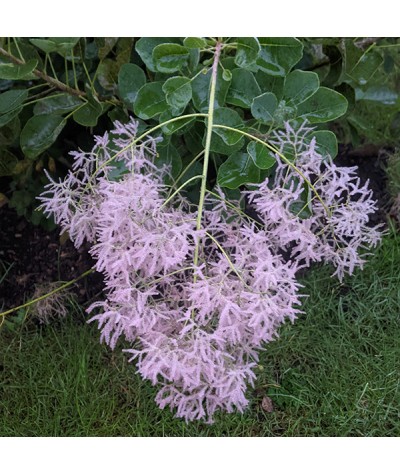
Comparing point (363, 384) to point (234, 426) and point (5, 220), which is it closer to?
point (234, 426)

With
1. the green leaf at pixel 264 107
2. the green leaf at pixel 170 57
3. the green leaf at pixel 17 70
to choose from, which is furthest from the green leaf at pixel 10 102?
the green leaf at pixel 264 107

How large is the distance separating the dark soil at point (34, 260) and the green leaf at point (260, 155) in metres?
0.70

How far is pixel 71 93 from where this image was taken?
1217 millimetres

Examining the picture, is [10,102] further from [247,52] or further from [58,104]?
[247,52]

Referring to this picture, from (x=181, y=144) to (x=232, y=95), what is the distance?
10.6 inches

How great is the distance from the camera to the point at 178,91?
3.16ft

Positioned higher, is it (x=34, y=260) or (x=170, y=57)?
(x=170, y=57)

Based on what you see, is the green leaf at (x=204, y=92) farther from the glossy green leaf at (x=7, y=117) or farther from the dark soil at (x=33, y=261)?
the dark soil at (x=33, y=261)

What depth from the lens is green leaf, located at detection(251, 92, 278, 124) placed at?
3.33 feet

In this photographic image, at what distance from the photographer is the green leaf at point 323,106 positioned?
42.1 inches

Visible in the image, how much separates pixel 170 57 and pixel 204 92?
0.24 feet

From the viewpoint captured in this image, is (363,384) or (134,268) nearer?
(134,268)

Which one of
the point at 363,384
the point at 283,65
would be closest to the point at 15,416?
the point at 363,384

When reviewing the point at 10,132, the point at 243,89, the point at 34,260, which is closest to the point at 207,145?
the point at 243,89
